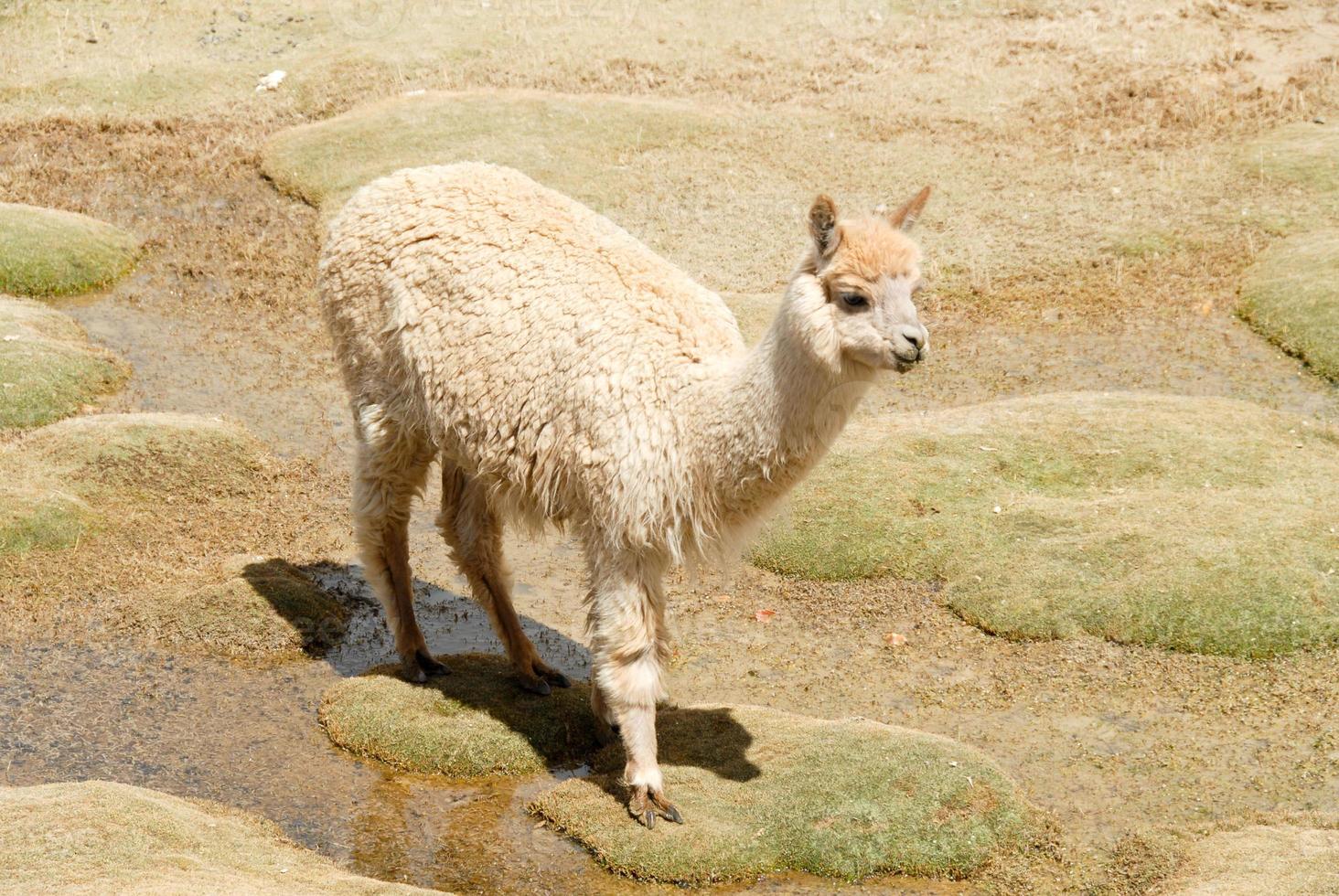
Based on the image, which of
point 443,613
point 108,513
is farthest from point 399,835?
point 108,513

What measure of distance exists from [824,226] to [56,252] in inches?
482

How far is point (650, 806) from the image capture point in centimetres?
757

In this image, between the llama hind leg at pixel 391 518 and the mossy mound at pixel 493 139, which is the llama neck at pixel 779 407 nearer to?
the llama hind leg at pixel 391 518

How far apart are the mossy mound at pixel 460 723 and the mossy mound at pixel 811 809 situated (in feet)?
1.57

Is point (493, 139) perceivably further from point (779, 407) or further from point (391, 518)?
point (779, 407)

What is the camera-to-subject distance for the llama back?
25.3ft

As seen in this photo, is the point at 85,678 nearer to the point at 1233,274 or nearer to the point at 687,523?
the point at 687,523

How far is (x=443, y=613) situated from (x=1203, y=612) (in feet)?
17.6

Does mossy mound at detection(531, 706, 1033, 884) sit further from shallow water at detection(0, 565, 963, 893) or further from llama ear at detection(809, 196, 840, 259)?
llama ear at detection(809, 196, 840, 259)

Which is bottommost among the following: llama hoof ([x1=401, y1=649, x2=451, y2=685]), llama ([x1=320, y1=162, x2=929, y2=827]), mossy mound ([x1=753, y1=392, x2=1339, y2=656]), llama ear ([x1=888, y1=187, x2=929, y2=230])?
llama hoof ([x1=401, y1=649, x2=451, y2=685])

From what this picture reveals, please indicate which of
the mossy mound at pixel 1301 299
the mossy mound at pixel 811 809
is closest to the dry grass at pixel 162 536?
the mossy mound at pixel 811 809

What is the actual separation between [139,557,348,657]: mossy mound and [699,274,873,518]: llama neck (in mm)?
3649

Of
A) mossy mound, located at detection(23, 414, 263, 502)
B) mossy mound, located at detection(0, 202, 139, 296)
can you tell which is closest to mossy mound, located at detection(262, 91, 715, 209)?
mossy mound, located at detection(0, 202, 139, 296)

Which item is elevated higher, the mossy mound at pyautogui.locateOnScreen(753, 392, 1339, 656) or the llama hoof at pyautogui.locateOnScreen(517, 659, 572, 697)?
the mossy mound at pyautogui.locateOnScreen(753, 392, 1339, 656)
